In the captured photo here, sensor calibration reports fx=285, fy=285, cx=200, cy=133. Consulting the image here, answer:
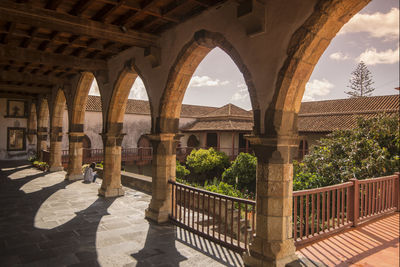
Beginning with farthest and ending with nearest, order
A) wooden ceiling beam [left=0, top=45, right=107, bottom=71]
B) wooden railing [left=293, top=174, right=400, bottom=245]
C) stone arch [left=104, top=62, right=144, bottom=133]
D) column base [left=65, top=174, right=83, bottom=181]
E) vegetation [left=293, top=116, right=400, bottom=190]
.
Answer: column base [left=65, top=174, right=83, bottom=181] < stone arch [left=104, top=62, right=144, bottom=133] < vegetation [left=293, top=116, right=400, bottom=190] < wooden ceiling beam [left=0, top=45, right=107, bottom=71] < wooden railing [left=293, top=174, right=400, bottom=245]

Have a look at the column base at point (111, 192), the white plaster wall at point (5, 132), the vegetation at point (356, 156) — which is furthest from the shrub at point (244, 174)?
the white plaster wall at point (5, 132)

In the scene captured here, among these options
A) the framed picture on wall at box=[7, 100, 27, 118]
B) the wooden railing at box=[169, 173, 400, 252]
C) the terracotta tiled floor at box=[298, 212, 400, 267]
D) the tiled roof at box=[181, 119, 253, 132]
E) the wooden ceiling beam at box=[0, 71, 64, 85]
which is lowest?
the terracotta tiled floor at box=[298, 212, 400, 267]

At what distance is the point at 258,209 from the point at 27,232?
402 centimetres

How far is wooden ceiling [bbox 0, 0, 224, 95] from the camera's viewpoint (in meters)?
4.61

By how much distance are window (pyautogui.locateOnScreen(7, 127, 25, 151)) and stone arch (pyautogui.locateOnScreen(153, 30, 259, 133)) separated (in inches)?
677

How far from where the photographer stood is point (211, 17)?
4.62 meters

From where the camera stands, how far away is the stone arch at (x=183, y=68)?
4457 mm

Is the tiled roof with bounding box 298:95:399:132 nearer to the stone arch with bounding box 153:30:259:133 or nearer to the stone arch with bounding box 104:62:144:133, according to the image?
the stone arch with bounding box 104:62:144:133

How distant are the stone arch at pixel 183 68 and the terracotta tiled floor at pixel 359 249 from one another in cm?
275

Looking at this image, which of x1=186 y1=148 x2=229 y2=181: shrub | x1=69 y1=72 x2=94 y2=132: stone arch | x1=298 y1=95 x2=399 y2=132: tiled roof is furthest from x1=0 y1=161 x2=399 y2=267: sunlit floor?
x1=298 y1=95 x2=399 y2=132: tiled roof

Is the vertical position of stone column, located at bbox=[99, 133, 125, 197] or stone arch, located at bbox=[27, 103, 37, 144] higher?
stone arch, located at bbox=[27, 103, 37, 144]

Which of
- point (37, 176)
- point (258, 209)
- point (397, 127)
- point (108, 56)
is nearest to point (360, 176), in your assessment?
point (397, 127)

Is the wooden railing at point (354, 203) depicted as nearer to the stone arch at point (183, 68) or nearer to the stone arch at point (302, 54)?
the stone arch at point (302, 54)

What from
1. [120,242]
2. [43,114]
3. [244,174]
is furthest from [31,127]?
[120,242]
